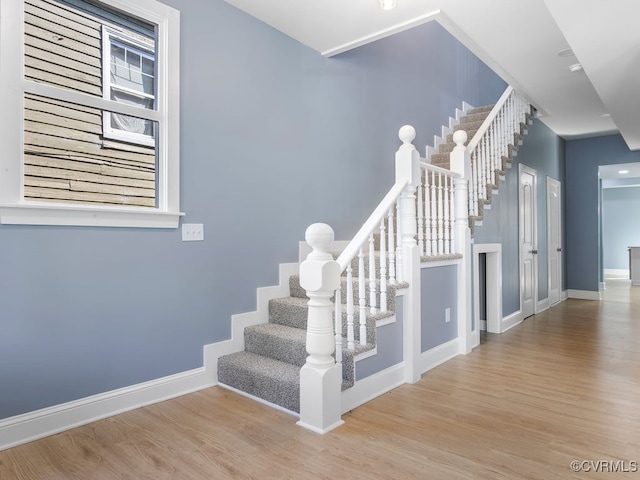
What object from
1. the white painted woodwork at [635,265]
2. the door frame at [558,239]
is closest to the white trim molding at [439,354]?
the door frame at [558,239]

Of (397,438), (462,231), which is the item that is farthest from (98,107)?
(462,231)

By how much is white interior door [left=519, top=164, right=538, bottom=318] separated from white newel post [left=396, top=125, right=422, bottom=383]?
2909 mm

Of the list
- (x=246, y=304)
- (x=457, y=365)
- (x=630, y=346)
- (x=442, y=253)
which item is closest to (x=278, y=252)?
(x=246, y=304)

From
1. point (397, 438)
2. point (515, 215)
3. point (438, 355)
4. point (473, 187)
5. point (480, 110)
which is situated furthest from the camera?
point (480, 110)

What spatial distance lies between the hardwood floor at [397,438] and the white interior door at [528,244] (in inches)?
93.0

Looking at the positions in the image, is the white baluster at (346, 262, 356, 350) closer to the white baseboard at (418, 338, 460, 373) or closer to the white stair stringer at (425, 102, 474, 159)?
the white baseboard at (418, 338, 460, 373)

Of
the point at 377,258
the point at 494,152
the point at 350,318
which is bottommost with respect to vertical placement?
the point at 350,318

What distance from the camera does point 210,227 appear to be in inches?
115

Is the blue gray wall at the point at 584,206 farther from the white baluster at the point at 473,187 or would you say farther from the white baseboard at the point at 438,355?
the white baseboard at the point at 438,355

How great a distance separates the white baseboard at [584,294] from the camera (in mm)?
7273

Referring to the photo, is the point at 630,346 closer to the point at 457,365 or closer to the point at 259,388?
the point at 457,365

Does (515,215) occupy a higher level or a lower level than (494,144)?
lower

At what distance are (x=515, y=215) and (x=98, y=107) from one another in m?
4.69

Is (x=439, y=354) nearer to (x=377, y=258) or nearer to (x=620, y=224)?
(x=377, y=258)
